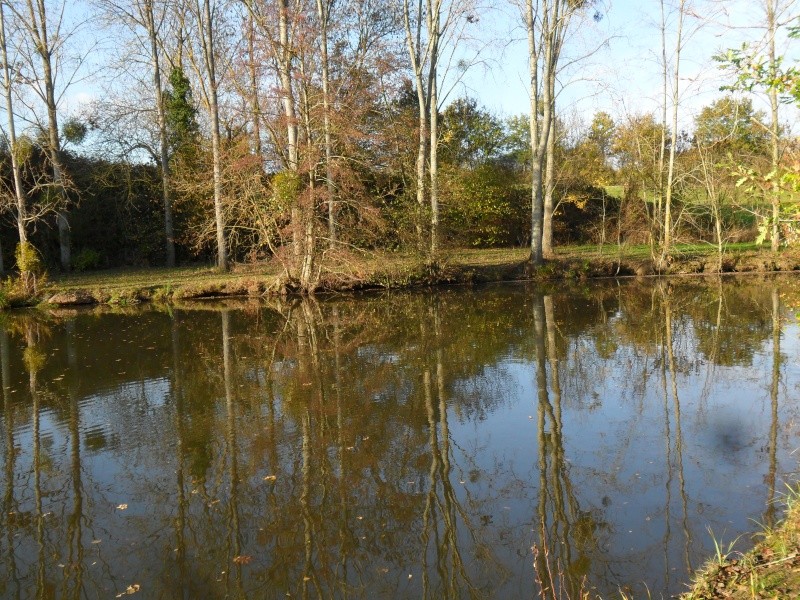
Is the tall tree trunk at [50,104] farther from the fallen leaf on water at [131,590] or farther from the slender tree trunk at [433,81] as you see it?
the fallen leaf on water at [131,590]

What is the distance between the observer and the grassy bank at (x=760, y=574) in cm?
358

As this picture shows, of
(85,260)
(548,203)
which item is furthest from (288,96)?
(85,260)

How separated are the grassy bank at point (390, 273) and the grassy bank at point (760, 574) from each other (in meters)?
16.0

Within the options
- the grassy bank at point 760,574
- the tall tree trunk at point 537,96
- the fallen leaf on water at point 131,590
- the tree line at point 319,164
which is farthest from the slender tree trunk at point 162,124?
the grassy bank at point 760,574

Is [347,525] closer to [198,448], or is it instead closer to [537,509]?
[537,509]

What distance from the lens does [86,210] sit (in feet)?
88.4

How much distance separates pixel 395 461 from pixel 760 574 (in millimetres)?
3437

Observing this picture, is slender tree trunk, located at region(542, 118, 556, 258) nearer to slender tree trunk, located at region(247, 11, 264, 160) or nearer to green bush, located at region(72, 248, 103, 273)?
slender tree trunk, located at region(247, 11, 264, 160)

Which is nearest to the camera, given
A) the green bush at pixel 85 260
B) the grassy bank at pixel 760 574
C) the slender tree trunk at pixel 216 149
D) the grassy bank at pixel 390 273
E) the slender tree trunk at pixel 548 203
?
the grassy bank at pixel 760 574

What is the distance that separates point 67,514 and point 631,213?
24335mm

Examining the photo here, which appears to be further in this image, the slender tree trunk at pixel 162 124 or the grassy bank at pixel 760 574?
the slender tree trunk at pixel 162 124

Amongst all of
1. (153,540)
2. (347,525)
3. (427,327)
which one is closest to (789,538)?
(347,525)

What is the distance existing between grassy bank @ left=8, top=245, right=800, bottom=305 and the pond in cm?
762

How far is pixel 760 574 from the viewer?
3789 millimetres
